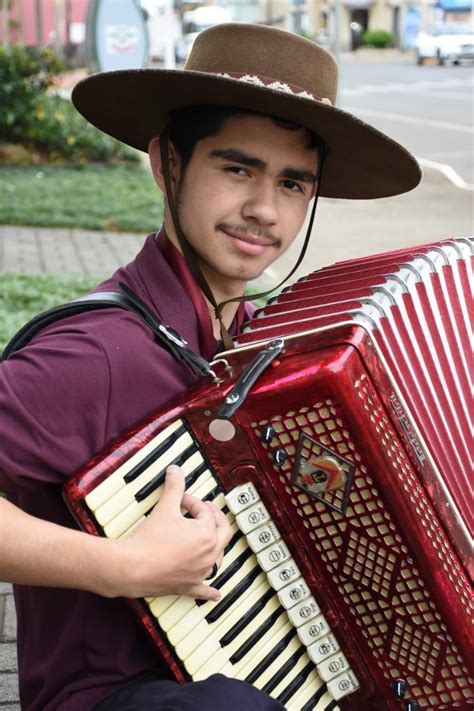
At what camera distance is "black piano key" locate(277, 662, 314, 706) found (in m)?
1.86

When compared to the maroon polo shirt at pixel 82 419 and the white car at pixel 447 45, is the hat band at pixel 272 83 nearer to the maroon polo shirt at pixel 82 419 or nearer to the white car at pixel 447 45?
the maroon polo shirt at pixel 82 419

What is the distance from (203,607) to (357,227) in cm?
746

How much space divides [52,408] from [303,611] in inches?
21.3

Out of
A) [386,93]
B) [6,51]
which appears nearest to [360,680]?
[6,51]

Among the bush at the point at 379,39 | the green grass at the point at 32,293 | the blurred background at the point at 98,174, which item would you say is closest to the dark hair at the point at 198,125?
the green grass at the point at 32,293

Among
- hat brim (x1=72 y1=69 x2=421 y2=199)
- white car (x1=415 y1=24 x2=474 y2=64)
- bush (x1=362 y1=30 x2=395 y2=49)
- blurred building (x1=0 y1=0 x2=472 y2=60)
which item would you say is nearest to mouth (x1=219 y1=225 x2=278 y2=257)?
hat brim (x1=72 y1=69 x2=421 y2=199)

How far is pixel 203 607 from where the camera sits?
5.81ft

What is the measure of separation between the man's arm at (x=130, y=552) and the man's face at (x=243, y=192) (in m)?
0.47

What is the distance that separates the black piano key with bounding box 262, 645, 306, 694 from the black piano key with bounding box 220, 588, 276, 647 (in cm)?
11

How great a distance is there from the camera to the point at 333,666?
6.14 ft

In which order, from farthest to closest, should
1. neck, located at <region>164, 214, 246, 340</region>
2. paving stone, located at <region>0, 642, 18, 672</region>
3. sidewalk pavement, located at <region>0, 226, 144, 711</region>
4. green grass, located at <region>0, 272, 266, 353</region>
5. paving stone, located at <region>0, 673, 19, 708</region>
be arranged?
sidewalk pavement, located at <region>0, 226, 144, 711</region>, green grass, located at <region>0, 272, 266, 353</region>, paving stone, located at <region>0, 642, 18, 672</region>, paving stone, located at <region>0, 673, 19, 708</region>, neck, located at <region>164, 214, 246, 340</region>

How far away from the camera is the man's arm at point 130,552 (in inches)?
64.1

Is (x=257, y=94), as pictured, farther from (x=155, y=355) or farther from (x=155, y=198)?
(x=155, y=198)

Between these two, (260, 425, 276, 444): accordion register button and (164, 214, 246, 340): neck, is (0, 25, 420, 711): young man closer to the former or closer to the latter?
(164, 214, 246, 340): neck
